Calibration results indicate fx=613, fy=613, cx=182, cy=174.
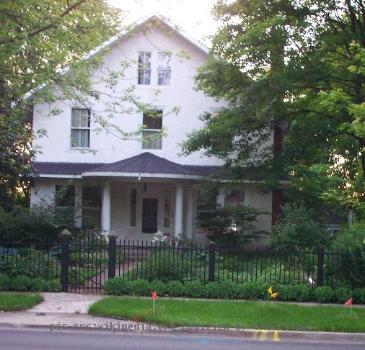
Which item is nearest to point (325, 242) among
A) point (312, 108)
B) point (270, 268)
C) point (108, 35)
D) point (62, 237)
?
point (270, 268)

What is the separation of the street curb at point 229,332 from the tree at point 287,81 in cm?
887

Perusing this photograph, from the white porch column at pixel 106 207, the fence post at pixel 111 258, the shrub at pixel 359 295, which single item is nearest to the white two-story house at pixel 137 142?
the white porch column at pixel 106 207

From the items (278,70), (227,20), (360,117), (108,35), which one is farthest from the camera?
(227,20)

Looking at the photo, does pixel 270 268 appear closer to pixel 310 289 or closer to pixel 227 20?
pixel 310 289

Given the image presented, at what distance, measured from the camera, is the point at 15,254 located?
49.3 ft

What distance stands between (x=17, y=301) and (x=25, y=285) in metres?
1.55

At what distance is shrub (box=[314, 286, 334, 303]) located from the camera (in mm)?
13758

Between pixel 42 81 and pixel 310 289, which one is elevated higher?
pixel 42 81

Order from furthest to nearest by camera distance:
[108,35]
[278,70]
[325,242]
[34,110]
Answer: [34,110], [278,70], [325,242], [108,35]

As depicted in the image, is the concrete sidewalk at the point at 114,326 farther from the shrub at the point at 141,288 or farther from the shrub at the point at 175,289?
the shrub at the point at 175,289

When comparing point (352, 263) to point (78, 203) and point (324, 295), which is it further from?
point (78, 203)

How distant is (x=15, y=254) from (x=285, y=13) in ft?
38.9

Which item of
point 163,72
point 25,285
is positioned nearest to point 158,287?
point 25,285

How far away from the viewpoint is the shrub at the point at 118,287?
1403 centimetres
